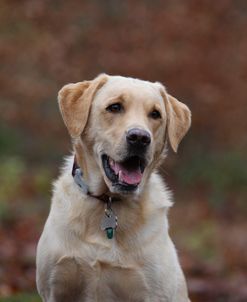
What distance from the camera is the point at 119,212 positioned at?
5926mm

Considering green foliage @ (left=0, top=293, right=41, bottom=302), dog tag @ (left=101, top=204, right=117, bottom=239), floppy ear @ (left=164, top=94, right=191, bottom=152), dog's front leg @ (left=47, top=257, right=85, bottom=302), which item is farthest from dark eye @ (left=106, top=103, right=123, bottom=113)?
green foliage @ (left=0, top=293, right=41, bottom=302)

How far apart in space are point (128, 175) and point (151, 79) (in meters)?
9.26

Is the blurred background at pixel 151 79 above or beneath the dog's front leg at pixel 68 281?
beneath

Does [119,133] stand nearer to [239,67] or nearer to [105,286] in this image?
[105,286]

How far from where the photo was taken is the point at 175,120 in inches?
237

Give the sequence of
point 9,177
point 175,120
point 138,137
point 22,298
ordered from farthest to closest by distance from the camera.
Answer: point 9,177, point 22,298, point 175,120, point 138,137

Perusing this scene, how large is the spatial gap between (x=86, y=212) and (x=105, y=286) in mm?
525

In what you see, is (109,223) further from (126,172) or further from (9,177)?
(9,177)

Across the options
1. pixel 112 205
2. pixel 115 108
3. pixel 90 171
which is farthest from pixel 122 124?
pixel 112 205

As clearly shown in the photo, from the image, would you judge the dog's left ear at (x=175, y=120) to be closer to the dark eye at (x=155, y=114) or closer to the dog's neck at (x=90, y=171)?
the dark eye at (x=155, y=114)

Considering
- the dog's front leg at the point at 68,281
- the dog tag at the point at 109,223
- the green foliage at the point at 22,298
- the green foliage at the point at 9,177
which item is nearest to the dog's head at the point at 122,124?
the dog tag at the point at 109,223

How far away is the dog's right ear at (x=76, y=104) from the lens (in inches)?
227

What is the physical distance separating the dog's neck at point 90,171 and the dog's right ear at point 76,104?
166 millimetres

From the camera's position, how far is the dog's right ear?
19.0ft
